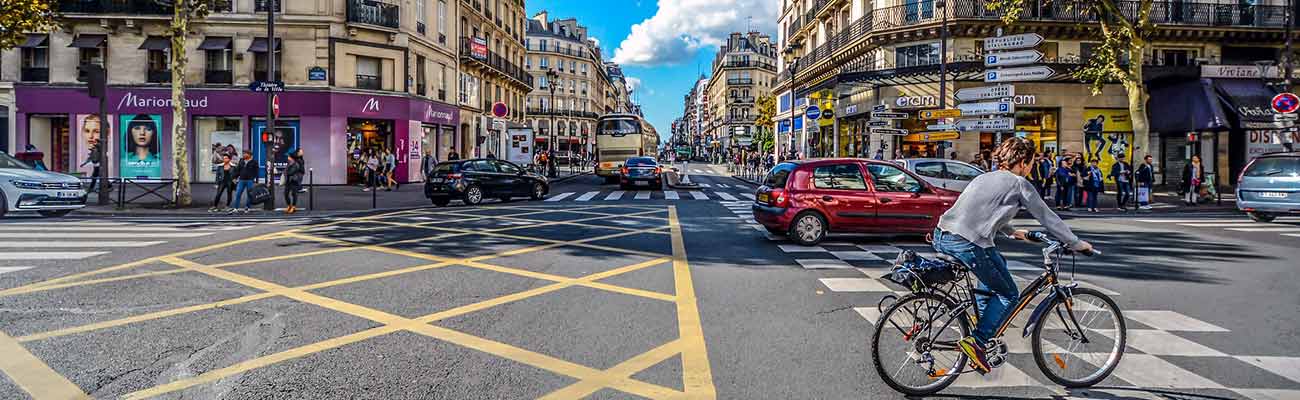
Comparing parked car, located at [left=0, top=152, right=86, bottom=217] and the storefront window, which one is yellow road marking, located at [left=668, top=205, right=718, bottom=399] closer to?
parked car, located at [left=0, top=152, right=86, bottom=217]

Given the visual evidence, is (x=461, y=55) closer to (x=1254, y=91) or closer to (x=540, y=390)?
(x=1254, y=91)

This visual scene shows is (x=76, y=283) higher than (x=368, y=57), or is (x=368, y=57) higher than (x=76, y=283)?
(x=368, y=57)

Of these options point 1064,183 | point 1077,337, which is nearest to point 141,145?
point 1064,183

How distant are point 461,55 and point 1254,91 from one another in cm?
3322

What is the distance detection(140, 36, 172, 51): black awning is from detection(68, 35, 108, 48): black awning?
5.13 ft

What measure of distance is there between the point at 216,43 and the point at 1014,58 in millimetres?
26439

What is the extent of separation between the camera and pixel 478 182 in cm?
1977

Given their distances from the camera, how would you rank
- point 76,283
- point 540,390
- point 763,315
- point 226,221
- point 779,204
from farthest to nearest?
point 226,221, point 779,204, point 76,283, point 763,315, point 540,390

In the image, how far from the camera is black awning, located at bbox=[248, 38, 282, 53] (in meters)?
27.9

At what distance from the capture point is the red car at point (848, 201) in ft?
35.7

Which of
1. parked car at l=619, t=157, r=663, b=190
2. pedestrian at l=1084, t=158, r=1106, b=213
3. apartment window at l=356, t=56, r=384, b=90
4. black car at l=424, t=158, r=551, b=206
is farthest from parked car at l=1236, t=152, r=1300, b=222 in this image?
apartment window at l=356, t=56, r=384, b=90

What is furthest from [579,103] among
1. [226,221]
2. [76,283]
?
[76,283]

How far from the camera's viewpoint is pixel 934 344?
410cm

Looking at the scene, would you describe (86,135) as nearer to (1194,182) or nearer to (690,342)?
(690,342)
